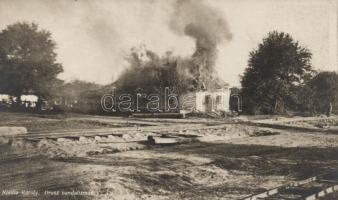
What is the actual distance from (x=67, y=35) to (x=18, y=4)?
3849 mm

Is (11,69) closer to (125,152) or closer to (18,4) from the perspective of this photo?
(18,4)

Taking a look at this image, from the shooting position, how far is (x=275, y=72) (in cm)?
3089

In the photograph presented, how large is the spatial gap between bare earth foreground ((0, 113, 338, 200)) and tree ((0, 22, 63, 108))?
2495 mm

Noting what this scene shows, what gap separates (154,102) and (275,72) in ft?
37.8

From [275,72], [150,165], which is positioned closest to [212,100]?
[275,72]

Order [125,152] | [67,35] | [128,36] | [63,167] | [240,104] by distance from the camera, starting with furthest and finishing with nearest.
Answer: [240,104], [128,36], [67,35], [125,152], [63,167]

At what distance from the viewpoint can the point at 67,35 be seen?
44.8 ft

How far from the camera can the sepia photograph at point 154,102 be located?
7492 millimetres

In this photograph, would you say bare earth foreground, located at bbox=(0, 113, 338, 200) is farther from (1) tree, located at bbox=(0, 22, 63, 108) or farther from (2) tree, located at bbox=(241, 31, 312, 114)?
(2) tree, located at bbox=(241, 31, 312, 114)

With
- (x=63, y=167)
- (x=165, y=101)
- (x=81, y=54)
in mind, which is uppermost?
(x=81, y=54)

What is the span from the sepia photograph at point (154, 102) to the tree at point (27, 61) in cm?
6

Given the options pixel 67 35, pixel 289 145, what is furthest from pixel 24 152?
pixel 289 145

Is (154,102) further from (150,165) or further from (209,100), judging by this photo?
(150,165)

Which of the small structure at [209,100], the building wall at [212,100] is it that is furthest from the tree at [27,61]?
the building wall at [212,100]
